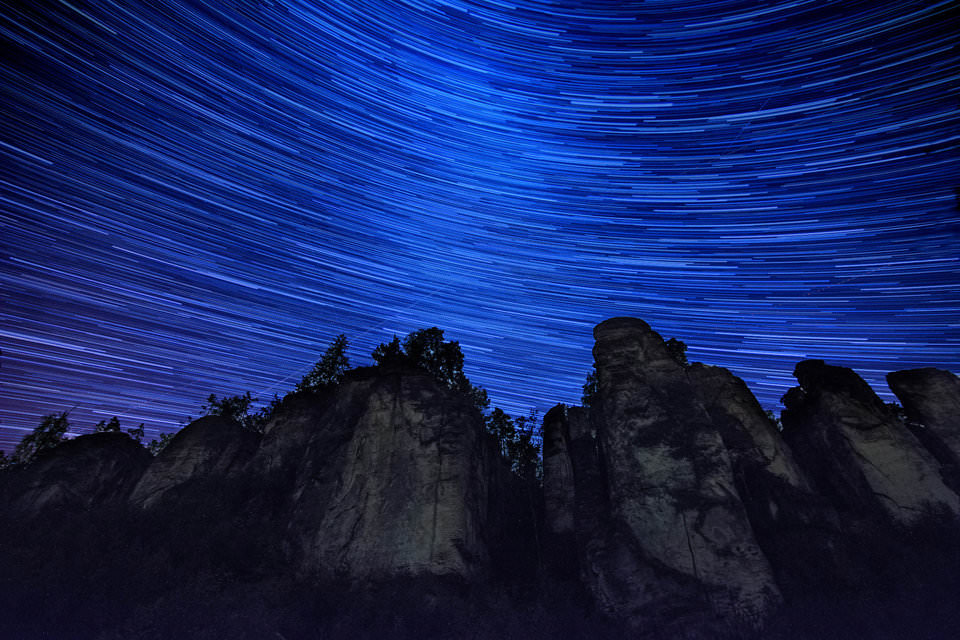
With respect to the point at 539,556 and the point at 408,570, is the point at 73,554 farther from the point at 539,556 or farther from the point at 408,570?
the point at 539,556

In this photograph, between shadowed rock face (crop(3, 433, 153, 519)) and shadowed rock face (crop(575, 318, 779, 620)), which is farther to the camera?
shadowed rock face (crop(3, 433, 153, 519))

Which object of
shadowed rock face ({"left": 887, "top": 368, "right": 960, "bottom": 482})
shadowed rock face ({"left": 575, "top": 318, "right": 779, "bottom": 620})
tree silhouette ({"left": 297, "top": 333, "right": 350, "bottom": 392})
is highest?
tree silhouette ({"left": 297, "top": 333, "right": 350, "bottom": 392})

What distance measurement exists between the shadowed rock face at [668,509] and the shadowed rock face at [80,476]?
32.6m

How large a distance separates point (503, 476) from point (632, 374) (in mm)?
11289

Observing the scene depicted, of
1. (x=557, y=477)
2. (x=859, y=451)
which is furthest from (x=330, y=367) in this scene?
(x=859, y=451)

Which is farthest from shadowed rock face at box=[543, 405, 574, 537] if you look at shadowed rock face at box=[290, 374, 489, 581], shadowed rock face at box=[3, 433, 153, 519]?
shadowed rock face at box=[3, 433, 153, 519]

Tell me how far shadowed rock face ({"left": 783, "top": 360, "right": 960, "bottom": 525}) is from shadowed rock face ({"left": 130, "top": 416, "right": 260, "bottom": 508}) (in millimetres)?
37338

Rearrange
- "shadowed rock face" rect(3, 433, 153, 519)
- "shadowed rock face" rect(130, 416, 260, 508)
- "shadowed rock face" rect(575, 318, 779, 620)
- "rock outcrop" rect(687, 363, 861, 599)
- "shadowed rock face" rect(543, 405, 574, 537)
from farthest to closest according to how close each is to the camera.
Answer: "shadowed rock face" rect(3, 433, 153, 519)
"shadowed rock face" rect(130, 416, 260, 508)
"shadowed rock face" rect(543, 405, 574, 537)
"rock outcrop" rect(687, 363, 861, 599)
"shadowed rock face" rect(575, 318, 779, 620)

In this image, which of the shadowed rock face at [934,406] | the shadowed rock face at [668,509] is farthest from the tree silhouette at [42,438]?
the shadowed rock face at [934,406]

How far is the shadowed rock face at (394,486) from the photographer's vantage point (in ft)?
79.6

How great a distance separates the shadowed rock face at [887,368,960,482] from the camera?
1075 inches

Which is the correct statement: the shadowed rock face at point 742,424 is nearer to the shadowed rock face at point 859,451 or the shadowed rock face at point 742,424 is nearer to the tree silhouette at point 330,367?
the shadowed rock face at point 859,451

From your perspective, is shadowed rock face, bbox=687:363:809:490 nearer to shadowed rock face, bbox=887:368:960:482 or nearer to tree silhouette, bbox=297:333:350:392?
shadowed rock face, bbox=887:368:960:482

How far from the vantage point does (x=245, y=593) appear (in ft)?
76.2
